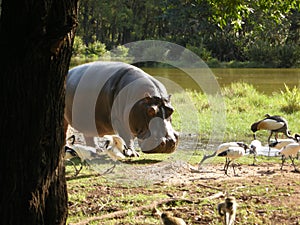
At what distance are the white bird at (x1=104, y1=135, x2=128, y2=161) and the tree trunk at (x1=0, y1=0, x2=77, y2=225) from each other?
382cm

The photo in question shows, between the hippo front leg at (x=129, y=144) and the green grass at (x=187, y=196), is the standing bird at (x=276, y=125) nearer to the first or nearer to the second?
the green grass at (x=187, y=196)

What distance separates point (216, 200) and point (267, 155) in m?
3.23

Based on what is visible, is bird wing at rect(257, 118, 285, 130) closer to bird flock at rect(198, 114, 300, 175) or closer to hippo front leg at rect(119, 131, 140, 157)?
bird flock at rect(198, 114, 300, 175)

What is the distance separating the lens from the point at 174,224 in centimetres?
416

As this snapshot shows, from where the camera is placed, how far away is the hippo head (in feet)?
24.9

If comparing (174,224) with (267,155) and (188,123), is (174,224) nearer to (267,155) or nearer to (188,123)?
(267,155)

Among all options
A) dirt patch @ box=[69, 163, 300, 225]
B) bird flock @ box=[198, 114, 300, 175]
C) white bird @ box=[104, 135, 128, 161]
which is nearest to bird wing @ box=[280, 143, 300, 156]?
bird flock @ box=[198, 114, 300, 175]

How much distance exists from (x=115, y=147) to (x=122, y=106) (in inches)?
31.2

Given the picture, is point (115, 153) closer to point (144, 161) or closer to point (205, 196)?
point (144, 161)

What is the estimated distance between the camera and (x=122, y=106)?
822cm

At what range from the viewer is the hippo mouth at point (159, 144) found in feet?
24.7

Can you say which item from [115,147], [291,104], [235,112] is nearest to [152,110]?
[115,147]

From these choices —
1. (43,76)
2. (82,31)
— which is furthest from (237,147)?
(82,31)

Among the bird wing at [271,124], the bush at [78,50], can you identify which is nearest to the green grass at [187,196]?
the bird wing at [271,124]
